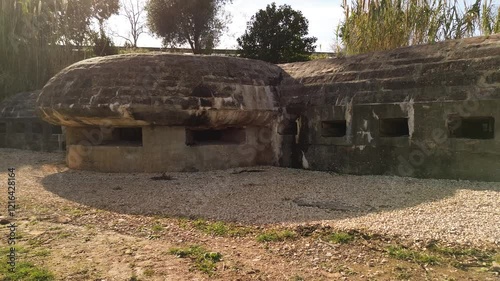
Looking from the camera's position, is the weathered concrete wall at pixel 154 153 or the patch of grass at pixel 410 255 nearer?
the patch of grass at pixel 410 255

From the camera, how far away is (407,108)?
18.1 ft

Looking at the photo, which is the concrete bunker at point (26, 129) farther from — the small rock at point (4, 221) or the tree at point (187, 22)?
the tree at point (187, 22)

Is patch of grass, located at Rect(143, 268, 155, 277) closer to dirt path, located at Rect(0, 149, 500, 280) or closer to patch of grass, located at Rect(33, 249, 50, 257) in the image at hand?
dirt path, located at Rect(0, 149, 500, 280)

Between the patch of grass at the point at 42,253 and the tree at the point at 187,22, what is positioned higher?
the tree at the point at 187,22

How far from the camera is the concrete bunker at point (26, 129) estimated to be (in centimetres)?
969

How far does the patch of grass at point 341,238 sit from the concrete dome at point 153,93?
131 inches

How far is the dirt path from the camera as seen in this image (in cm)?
280

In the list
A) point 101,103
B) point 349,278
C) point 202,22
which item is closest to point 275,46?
point 202,22

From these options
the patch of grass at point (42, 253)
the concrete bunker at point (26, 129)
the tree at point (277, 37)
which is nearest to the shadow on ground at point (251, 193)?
the patch of grass at point (42, 253)

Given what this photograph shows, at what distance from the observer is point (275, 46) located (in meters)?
18.8

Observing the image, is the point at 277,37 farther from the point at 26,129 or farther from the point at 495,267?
the point at 495,267

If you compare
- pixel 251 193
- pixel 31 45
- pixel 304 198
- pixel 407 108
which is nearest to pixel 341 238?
pixel 304 198

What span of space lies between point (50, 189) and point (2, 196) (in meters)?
0.58

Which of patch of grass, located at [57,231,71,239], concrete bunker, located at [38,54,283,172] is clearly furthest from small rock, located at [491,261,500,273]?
concrete bunker, located at [38,54,283,172]
